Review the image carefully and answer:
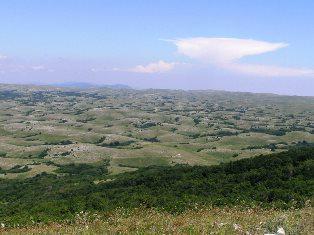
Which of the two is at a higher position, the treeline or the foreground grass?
the foreground grass

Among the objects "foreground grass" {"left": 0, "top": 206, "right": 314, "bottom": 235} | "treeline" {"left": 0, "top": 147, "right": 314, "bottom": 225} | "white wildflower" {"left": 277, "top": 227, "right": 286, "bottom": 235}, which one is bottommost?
"treeline" {"left": 0, "top": 147, "right": 314, "bottom": 225}

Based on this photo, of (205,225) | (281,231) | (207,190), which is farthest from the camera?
(207,190)

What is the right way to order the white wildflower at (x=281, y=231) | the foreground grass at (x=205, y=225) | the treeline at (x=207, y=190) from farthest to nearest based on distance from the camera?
the treeline at (x=207, y=190) < the foreground grass at (x=205, y=225) < the white wildflower at (x=281, y=231)

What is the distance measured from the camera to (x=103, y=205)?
184 feet

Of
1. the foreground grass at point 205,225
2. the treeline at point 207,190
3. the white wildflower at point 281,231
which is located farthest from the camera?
the treeline at point 207,190

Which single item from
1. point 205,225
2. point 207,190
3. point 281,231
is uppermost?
point 281,231

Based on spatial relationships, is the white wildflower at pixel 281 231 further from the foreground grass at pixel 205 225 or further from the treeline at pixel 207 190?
the treeline at pixel 207 190

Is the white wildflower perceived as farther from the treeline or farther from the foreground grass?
the treeline

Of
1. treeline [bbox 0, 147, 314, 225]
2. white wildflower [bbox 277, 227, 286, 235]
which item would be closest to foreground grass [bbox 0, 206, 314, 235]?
white wildflower [bbox 277, 227, 286, 235]

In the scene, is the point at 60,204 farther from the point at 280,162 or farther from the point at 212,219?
the point at 212,219

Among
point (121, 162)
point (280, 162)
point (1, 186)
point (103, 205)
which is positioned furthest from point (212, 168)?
point (121, 162)

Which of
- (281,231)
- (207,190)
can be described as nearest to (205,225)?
(281,231)

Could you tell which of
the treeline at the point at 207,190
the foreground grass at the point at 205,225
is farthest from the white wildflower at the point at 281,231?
the treeline at the point at 207,190

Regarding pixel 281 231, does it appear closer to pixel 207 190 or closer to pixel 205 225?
pixel 205 225
